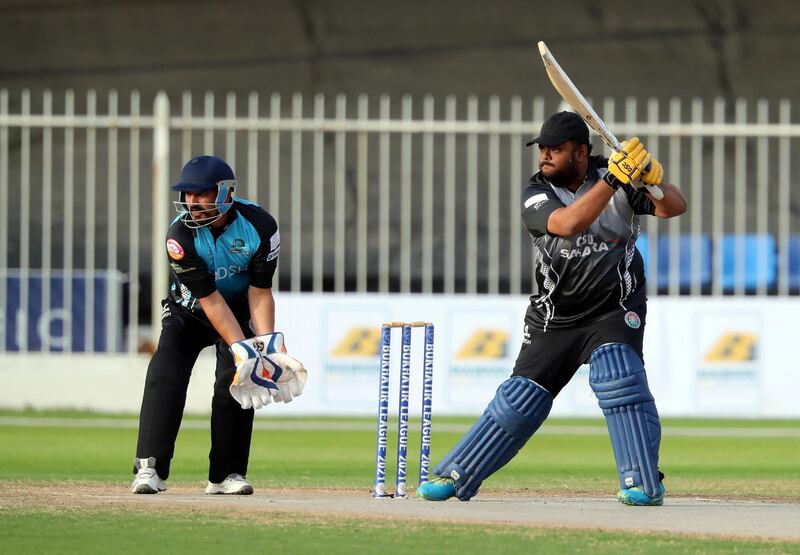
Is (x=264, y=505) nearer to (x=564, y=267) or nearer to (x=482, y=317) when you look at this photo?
(x=564, y=267)

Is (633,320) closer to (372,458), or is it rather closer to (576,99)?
(576,99)

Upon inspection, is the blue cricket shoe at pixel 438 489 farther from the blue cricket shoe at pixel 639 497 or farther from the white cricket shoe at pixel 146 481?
the white cricket shoe at pixel 146 481

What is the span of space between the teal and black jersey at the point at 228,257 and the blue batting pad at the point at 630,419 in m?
1.66

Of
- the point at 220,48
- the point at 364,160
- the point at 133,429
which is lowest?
the point at 133,429

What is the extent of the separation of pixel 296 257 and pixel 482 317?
6.67 feet

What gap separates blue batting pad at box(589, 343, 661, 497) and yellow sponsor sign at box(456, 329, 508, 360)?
A: 6912 mm

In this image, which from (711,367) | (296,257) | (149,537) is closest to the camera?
(149,537)

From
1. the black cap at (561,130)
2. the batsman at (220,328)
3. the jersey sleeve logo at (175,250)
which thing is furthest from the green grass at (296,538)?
the black cap at (561,130)

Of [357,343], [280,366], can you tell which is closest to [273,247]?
[280,366]

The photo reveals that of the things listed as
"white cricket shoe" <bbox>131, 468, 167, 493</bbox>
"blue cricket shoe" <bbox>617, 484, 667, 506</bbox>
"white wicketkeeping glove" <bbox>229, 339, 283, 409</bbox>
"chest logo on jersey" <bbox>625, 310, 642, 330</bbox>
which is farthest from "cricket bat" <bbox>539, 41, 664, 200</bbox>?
"white cricket shoe" <bbox>131, 468, 167, 493</bbox>

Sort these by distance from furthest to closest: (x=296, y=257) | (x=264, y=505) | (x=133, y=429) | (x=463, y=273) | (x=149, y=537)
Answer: (x=463, y=273)
(x=296, y=257)
(x=133, y=429)
(x=264, y=505)
(x=149, y=537)

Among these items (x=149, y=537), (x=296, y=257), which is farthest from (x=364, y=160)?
(x=149, y=537)

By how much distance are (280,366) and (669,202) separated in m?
1.90

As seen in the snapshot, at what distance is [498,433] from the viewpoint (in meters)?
7.45
